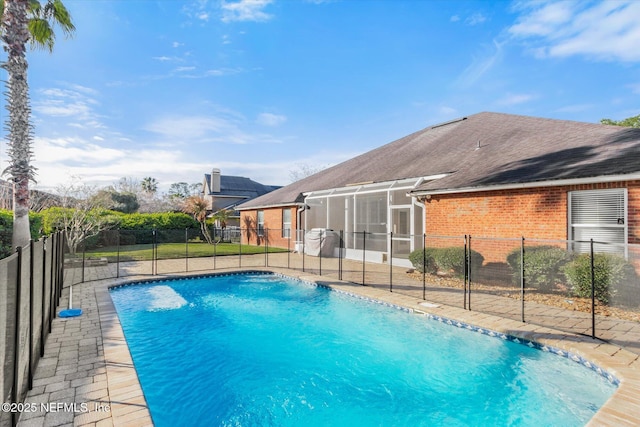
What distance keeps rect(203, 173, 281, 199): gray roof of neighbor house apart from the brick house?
24063 mm

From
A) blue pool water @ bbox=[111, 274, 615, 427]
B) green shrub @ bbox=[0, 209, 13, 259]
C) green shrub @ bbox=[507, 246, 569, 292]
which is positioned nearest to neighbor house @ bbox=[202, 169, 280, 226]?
green shrub @ bbox=[0, 209, 13, 259]

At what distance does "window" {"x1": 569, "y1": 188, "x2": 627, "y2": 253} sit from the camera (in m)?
7.71

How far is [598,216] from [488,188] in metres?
2.64

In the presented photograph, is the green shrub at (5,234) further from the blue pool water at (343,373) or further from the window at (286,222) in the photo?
the window at (286,222)

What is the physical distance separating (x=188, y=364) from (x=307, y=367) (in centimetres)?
207

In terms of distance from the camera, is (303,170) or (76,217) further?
(303,170)

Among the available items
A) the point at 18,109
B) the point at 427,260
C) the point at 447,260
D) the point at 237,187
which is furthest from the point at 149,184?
the point at 447,260

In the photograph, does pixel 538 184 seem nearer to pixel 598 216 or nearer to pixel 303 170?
pixel 598 216

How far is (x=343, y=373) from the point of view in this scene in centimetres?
549

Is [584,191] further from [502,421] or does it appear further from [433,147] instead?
[433,147]

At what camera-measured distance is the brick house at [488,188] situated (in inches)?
317

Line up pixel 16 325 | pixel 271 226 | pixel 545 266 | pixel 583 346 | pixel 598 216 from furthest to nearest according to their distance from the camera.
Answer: pixel 271 226 < pixel 598 216 < pixel 545 266 < pixel 583 346 < pixel 16 325

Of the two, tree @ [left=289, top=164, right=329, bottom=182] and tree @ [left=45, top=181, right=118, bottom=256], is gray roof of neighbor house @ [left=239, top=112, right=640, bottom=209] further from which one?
tree @ [left=289, top=164, right=329, bottom=182]

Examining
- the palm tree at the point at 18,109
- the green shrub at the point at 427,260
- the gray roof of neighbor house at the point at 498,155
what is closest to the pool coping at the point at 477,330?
the green shrub at the point at 427,260
